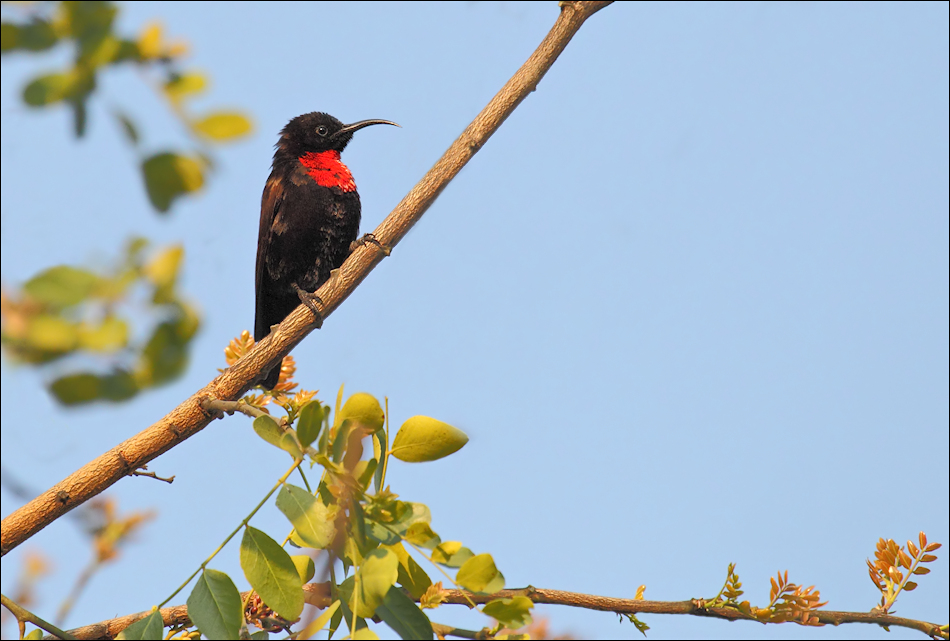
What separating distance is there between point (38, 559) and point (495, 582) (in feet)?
3.75

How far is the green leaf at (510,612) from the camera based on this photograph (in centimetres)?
148

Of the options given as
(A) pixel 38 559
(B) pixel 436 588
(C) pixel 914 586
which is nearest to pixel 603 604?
(B) pixel 436 588

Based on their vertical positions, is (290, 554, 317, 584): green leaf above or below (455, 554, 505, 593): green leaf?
below

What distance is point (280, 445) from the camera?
1500 mm

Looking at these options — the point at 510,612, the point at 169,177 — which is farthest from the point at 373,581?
the point at 169,177

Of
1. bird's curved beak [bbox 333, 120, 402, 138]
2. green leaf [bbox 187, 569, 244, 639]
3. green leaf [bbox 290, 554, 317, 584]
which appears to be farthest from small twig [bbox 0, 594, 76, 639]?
bird's curved beak [bbox 333, 120, 402, 138]

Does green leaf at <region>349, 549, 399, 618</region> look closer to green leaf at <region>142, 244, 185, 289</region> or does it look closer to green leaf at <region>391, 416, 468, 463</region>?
green leaf at <region>391, 416, 468, 463</region>

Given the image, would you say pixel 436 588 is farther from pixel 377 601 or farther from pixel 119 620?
pixel 119 620

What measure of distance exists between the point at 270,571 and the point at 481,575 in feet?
1.27

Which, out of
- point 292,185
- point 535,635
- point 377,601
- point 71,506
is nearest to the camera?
point 377,601

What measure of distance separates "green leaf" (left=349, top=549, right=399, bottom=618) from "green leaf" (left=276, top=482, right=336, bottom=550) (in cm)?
9

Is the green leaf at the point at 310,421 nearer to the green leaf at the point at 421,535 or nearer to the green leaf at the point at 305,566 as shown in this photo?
the green leaf at the point at 421,535

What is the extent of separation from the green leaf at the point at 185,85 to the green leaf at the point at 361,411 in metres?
0.70

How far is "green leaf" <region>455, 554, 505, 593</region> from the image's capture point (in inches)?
57.7
